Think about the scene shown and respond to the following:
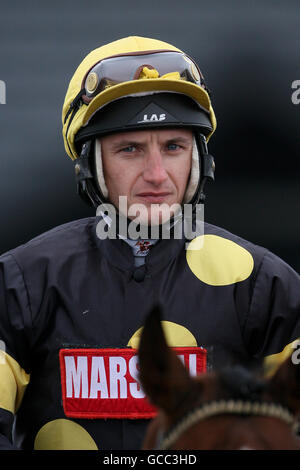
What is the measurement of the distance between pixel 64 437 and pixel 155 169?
79 centimetres

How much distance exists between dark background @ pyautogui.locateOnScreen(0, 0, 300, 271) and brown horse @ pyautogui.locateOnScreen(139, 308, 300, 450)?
2322 millimetres

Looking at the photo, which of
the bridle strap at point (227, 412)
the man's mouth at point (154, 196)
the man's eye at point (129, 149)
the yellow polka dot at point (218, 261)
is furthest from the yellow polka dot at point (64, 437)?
the bridle strap at point (227, 412)

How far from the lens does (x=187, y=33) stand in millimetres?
3311

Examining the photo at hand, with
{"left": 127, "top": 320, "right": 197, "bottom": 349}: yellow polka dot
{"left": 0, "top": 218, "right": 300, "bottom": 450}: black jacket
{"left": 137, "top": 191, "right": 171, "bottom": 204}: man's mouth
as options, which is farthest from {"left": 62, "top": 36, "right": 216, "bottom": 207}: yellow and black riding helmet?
{"left": 127, "top": 320, "right": 197, "bottom": 349}: yellow polka dot

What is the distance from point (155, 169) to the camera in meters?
1.93

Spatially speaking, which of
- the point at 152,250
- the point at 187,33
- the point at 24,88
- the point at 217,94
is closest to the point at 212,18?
the point at 187,33

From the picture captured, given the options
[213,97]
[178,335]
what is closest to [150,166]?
[178,335]

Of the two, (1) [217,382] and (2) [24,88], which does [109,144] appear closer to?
(1) [217,382]

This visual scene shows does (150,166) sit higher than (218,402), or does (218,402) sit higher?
(150,166)

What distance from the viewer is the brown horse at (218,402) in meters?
0.96

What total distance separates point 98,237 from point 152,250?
18 centimetres

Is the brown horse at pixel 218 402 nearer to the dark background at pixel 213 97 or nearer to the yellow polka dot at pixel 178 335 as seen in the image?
the yellow polka dot at pixel 178 335

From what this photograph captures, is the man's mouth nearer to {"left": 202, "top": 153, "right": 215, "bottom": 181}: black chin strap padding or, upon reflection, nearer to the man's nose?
the man's nose

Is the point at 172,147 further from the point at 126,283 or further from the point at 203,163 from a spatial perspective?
the point at 126,283
